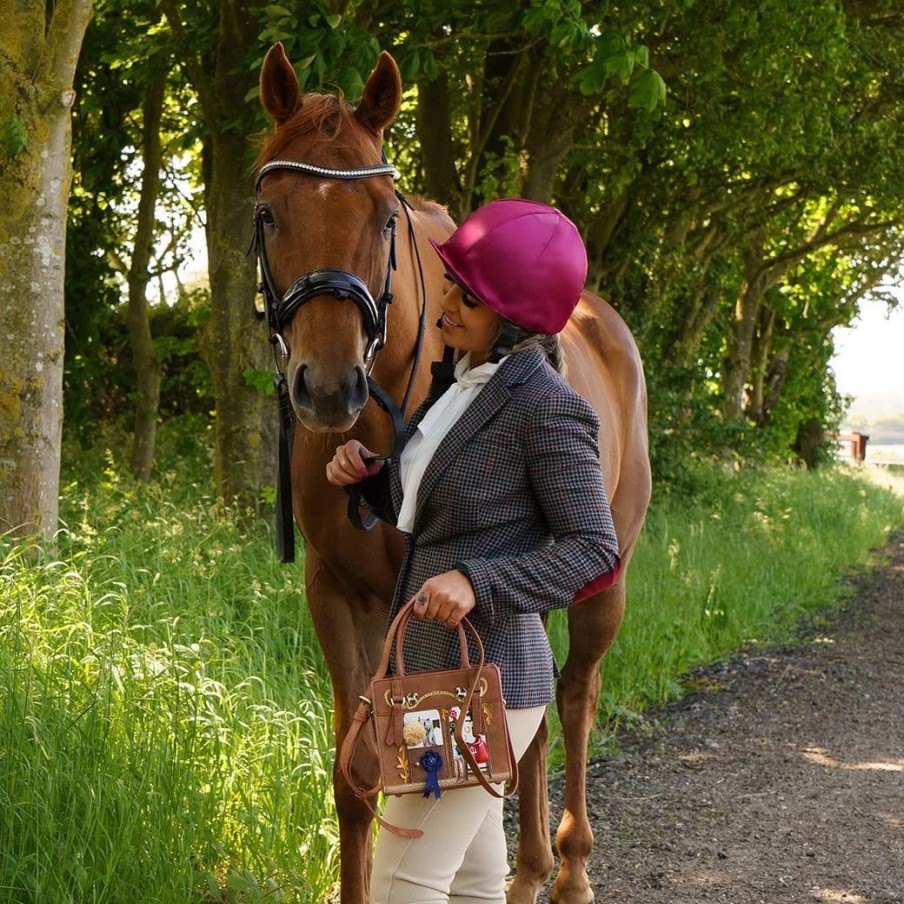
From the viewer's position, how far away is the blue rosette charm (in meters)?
2.39

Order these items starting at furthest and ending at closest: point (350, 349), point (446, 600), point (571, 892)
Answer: point (571, 892)
point (350, 349)
point (446, 600)

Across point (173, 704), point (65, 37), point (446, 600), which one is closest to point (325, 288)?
point (446, 600)

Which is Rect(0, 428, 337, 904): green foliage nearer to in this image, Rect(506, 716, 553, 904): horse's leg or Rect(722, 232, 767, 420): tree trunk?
Rect(506, 716, 553, 904): horse's leg

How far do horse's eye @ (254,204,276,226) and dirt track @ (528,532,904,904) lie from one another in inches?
102

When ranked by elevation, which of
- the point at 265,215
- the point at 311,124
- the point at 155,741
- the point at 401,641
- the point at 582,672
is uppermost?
the point at 311,124

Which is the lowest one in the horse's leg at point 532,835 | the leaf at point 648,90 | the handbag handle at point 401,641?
the horse's leg at point 532,835

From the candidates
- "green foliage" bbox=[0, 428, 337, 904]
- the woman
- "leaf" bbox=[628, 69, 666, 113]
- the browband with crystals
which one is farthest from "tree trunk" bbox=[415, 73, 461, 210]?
the woman

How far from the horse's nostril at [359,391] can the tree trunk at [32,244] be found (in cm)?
322

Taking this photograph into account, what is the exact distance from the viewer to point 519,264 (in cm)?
253

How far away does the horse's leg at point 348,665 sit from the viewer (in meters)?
3.53

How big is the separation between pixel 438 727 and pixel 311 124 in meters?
1.62

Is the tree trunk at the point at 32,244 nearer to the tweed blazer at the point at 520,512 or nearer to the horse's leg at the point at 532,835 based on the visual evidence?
the horse's leg at the point at 532,835

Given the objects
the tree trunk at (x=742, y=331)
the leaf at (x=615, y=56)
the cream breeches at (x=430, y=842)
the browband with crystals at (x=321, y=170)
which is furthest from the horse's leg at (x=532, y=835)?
the tree trunk at (x=742, y=331)

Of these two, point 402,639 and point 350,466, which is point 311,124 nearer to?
point 350,466
